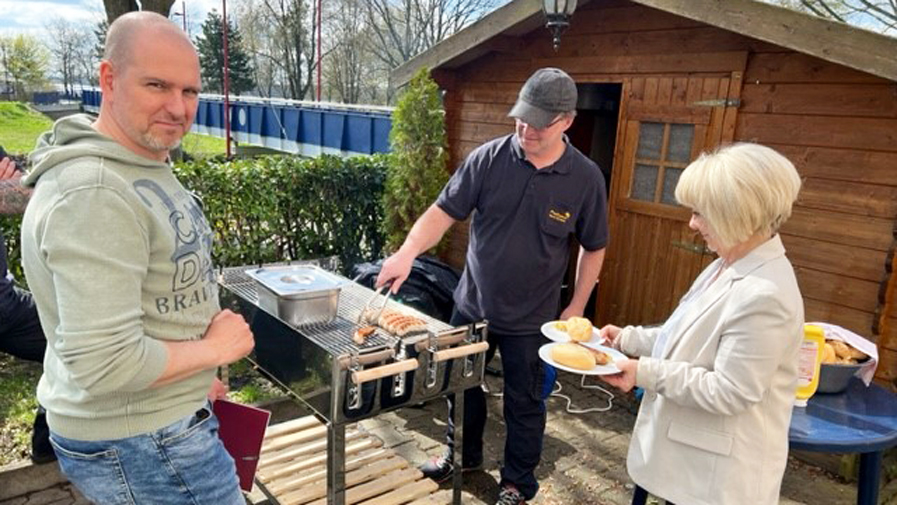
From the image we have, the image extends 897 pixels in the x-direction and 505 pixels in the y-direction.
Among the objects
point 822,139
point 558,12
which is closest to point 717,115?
point 822,139

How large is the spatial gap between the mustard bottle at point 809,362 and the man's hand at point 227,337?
6.45ft

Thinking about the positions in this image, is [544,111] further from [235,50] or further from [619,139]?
[235,50]

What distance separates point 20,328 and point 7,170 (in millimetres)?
805

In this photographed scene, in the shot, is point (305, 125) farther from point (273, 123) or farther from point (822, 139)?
point (822, 139)

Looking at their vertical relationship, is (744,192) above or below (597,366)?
above

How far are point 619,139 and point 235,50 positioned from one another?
3599 cm

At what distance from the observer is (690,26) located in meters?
4.03

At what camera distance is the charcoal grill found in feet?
6.93

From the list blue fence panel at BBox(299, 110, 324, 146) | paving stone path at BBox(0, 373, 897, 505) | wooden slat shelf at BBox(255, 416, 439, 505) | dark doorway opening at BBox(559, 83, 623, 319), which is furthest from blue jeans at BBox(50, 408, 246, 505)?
blue fence panel at BBox(299, 110, 324, 146)

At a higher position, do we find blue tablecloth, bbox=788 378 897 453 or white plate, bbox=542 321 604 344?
white plate, bbox=542 321 604 344

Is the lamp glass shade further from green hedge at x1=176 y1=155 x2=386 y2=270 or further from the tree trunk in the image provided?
the tree trunk

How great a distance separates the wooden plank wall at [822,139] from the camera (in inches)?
129

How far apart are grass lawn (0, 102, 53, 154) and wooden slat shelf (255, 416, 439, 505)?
22.7 m

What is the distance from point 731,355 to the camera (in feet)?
5.36
